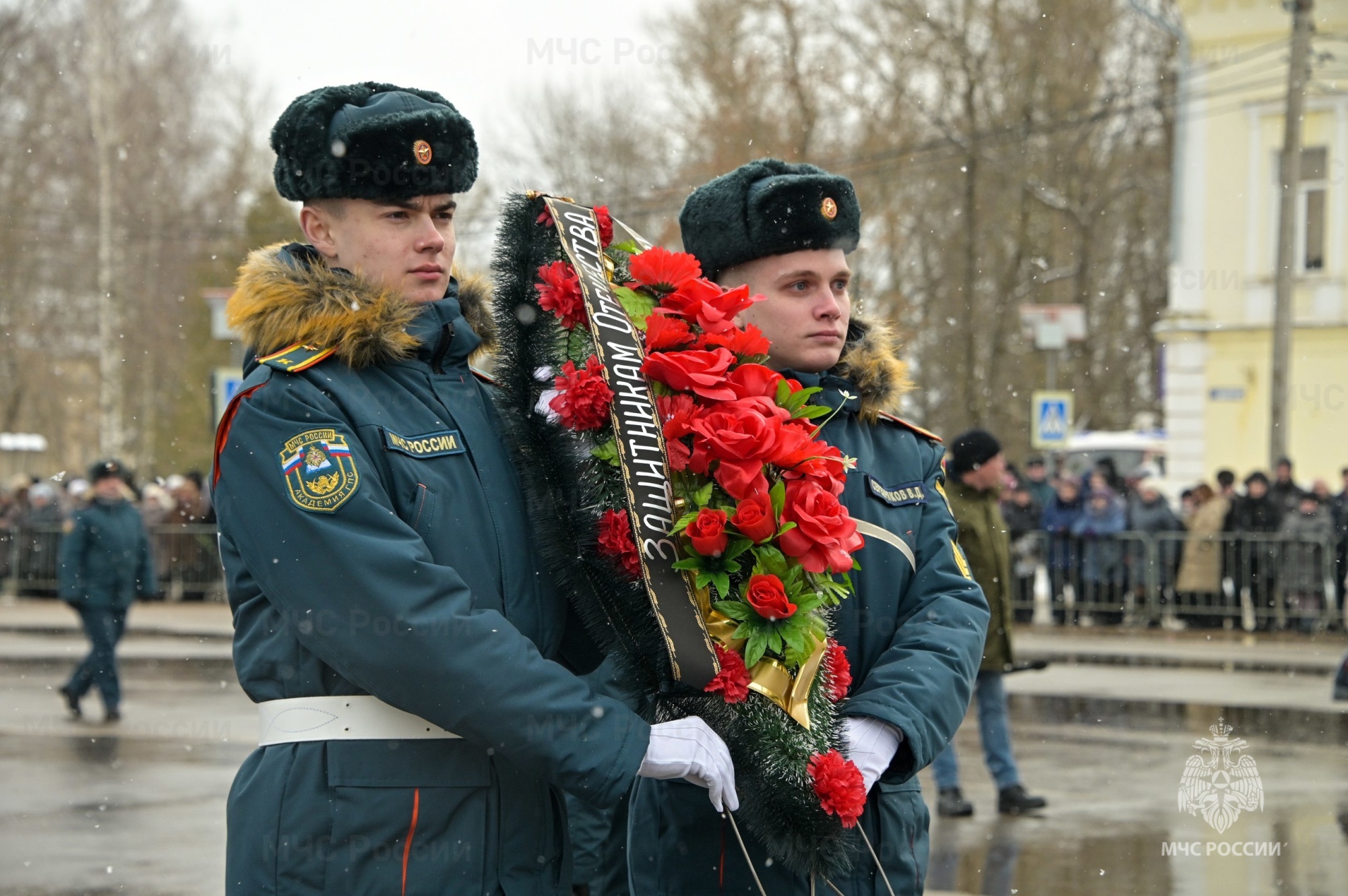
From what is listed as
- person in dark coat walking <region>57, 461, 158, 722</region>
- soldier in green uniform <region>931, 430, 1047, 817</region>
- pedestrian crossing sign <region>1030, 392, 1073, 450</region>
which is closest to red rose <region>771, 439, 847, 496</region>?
soldier in green uniform <region>931, 430, 1047, 817</region>

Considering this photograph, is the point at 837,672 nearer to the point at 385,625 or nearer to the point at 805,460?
the point at 805,460

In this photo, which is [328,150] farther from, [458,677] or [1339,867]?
[1339,867]

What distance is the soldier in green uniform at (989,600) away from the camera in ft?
27.6

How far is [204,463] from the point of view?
1547 inches

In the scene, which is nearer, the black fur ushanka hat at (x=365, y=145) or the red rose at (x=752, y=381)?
the black fur ushanka hat at (x=365, y=145)

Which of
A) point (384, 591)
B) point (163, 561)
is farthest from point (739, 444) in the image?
point (163, 561)

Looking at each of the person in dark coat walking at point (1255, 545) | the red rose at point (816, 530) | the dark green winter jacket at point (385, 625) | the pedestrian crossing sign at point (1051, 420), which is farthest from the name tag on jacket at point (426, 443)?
the pedestrian crossing sign at point (1051, 420)

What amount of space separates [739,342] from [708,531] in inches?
18.1

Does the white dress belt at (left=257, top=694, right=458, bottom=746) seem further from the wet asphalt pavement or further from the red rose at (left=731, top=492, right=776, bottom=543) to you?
the wet asphalt pavement

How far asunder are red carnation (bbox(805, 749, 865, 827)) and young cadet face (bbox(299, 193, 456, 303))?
1.12m

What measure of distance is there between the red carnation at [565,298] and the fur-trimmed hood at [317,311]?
0.25 metres

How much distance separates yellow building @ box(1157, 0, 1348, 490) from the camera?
23.6 m

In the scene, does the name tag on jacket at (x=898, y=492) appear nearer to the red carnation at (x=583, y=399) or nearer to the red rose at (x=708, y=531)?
the red rose at (x=708, y=531)

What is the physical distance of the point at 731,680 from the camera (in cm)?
272
